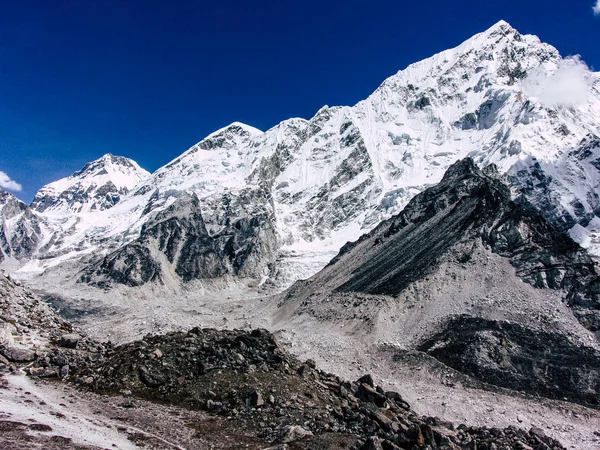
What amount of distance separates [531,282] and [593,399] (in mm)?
24254

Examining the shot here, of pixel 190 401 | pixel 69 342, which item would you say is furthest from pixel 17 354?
pixel 190 401

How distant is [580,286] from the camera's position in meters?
67.8

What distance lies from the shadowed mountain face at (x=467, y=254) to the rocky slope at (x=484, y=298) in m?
0.21

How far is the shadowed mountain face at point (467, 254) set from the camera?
70.4 meters

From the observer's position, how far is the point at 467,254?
82688 mm

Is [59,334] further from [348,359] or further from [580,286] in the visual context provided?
[580,286]

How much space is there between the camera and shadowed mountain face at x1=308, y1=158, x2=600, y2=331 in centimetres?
7044

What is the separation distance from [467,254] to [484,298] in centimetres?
1294

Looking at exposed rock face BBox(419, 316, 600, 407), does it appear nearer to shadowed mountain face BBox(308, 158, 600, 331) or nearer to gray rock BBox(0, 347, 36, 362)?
shadowed mountain face BBox(308, 158, 600, 331)

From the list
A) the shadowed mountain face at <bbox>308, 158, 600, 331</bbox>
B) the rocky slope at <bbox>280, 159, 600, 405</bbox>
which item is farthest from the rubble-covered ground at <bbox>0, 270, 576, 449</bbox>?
the shadowed mountain face at <bbox>308, 158, 600, 331</bbox>

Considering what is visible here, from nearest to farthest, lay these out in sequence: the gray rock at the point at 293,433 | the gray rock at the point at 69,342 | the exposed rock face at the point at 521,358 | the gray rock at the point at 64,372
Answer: the gray rock at the point at 293,433 < the gray rock at the point at 64,372 < the gray rock at the point at 69,342 < the exposed rock face at the point at 521,358

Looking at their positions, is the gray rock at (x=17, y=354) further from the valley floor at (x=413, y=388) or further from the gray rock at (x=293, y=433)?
the gray rock at (x=293, y=433)

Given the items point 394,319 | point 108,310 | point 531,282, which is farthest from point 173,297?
point 531,282

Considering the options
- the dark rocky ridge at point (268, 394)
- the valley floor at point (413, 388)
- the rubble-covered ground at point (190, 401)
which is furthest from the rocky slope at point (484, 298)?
the rubble-covered ground at point (190, 401)
